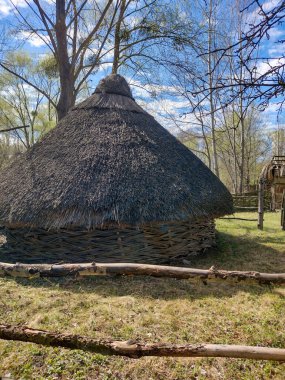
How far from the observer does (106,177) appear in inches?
243

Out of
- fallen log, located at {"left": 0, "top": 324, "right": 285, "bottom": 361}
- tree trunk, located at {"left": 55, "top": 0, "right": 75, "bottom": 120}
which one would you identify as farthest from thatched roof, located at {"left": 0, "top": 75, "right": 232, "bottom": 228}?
fallen log, located at {"left": 0, "top": 324, "right": 285, "bottom": 361}

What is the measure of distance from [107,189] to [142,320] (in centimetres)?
289

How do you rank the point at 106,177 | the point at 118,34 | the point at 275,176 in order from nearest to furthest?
the point at 106,177 → the point at 118,34 → the point at 275,176

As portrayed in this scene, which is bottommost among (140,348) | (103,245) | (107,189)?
(140,348)

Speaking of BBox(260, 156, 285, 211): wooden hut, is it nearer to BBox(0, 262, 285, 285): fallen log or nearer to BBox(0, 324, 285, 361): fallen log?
BBox(0, 262, 285, 285): fallen log

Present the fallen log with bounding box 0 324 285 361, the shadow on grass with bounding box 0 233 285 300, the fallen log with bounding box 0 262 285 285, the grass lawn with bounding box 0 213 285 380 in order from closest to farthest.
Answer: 1. the fallen log with bounding box 0 324 285 361
2. the grass lawn with bounding box 0 213 285 380
3. the fallen log with bounding box 0 262 285 285
4. the shadow on grass with bounding box 0 233 285 300

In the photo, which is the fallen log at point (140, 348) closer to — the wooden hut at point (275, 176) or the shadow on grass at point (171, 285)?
the shadow on grass at point (171, 285)

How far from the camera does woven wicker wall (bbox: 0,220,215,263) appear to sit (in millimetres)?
6059

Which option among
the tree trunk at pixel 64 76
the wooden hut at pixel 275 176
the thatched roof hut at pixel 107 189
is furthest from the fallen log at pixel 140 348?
the wooden hut at pixel 275 176

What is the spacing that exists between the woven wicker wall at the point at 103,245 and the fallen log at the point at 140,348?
377 centimetres

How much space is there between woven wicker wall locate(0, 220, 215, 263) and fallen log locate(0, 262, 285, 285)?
193 centimetres

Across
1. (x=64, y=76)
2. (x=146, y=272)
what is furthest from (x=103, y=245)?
(x=64, y=76)

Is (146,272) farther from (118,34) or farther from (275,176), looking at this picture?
(275,176)

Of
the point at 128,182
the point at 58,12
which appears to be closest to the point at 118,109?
the point at 128,182
